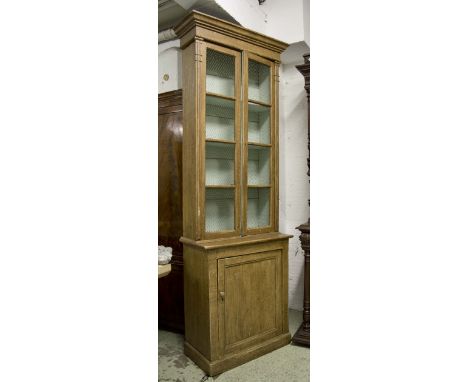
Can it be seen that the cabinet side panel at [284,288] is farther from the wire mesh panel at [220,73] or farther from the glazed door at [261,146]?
the wire mesh panel at [220,73]

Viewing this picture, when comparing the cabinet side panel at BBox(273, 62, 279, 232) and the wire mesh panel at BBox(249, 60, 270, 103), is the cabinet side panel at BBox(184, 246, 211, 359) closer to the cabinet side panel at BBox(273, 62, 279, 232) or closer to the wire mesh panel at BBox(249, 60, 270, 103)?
the cabinet side panel at BBox(273, 62, 279, 232)

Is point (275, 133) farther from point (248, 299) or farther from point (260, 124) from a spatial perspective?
point (248, 299)

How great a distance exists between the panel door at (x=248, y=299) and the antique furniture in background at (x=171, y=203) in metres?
0.52

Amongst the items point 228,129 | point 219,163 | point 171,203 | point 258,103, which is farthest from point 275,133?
point 171,203

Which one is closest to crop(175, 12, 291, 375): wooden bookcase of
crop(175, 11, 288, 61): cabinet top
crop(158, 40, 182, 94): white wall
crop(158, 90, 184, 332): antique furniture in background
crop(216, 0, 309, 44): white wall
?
crop(175, 11, 288, 61): cabinet top

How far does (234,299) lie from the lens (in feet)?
6.59

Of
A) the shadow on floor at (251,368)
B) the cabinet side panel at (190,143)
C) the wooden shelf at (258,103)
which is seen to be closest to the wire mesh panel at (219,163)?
the cabinet side panel at (190,143)

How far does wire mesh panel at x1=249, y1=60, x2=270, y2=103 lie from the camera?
229 cm

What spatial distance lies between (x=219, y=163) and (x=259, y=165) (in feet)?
1.13
